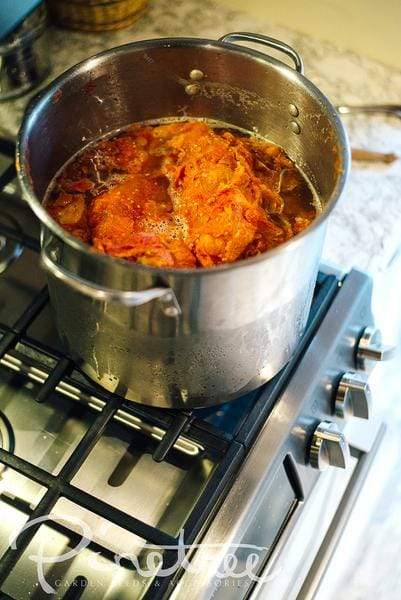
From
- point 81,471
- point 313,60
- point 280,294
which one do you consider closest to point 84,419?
point 81,471

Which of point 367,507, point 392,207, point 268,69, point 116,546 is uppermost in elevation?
point 392,207

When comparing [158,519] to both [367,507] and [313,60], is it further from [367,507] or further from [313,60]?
[313,60]

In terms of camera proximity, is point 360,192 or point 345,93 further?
point 345,93

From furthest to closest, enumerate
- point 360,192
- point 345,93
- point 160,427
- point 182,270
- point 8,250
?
1. point 345,93
2. point 360,192
3. point 8,250
4. point 160,427
5. point 182,270

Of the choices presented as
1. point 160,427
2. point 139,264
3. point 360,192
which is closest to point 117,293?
point 139,264

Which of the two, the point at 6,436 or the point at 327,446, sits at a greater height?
the point at 327,446

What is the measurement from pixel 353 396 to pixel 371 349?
6 cm

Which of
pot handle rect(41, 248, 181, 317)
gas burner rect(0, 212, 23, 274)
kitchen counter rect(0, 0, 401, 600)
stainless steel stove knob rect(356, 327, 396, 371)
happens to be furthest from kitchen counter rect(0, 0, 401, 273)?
pot handle rect(41, 248, 181, 317)

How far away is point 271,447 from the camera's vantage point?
2.51 ft

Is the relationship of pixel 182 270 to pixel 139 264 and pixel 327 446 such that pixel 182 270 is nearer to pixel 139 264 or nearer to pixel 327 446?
pixel 139 264

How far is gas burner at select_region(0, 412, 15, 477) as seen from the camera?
80cm

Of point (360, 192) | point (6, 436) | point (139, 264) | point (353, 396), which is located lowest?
point (6, 436)

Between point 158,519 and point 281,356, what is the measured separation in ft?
0.68

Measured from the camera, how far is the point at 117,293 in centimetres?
61
